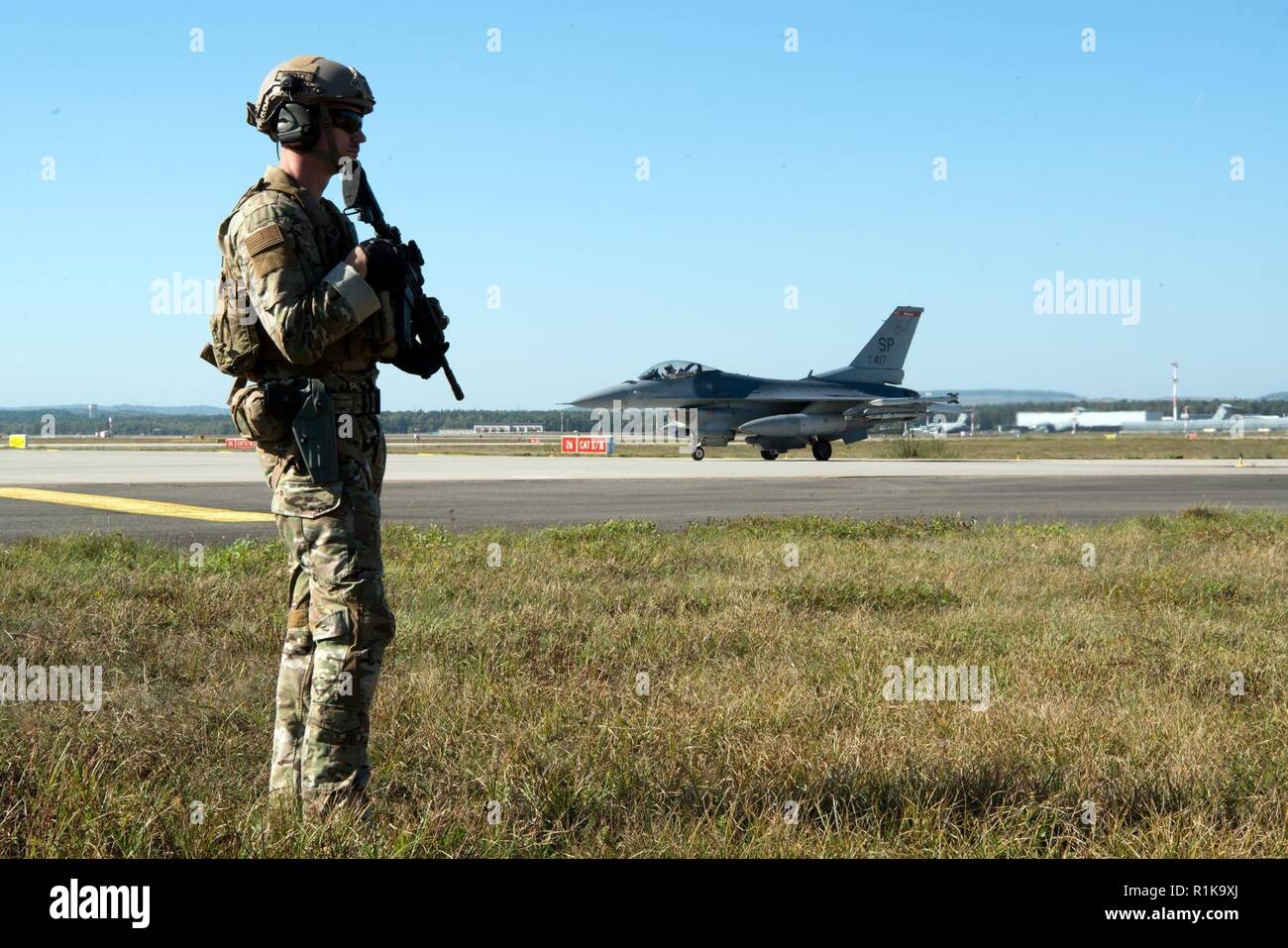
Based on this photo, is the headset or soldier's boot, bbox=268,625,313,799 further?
soldier's boot, bbox=268,625,313,799

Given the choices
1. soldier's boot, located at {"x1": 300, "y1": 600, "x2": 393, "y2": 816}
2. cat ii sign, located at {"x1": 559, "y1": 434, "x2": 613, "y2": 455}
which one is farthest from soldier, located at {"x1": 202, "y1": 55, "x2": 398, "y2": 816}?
cat ii sign, located at {"x1": 559, "y1": 434, "x2": 613, "y2": 455}

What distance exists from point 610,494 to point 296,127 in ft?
58.9

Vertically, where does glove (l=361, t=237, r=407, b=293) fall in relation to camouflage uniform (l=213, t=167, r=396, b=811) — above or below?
above

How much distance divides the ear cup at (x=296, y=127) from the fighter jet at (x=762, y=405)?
113 ft

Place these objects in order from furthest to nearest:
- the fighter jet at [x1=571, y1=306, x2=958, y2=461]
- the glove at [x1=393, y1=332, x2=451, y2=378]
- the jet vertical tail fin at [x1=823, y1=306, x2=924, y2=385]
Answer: the jet vertical tail fin at [x1=823, y1=306, x2=924, y2=385]
the fighter jet at [x1=571, y1=306, x2=958, y2=461]
the glove at [x1=393, y1=332, x2=451, y2=378]

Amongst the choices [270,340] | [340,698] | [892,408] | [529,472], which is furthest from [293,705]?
[892,408]

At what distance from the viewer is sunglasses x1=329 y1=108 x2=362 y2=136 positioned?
379 centimetres

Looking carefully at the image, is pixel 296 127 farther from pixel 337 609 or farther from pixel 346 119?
pixel 337 609

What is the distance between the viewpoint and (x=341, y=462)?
3734 millimetres

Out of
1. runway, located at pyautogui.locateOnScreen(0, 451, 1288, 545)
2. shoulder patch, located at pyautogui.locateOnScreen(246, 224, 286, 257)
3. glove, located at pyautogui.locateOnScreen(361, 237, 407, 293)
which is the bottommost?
runway, located at pyautogui.locateOnScreen(0, 451, 1288, 545)

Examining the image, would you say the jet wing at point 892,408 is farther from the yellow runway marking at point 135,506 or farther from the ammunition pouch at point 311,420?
the ammunition pouch at point 311,420

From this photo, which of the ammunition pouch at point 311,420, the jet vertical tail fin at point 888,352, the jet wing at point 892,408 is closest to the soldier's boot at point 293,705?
the ammunition pouch at point 311,420

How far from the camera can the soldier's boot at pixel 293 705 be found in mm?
3881

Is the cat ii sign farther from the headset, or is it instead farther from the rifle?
the headset
